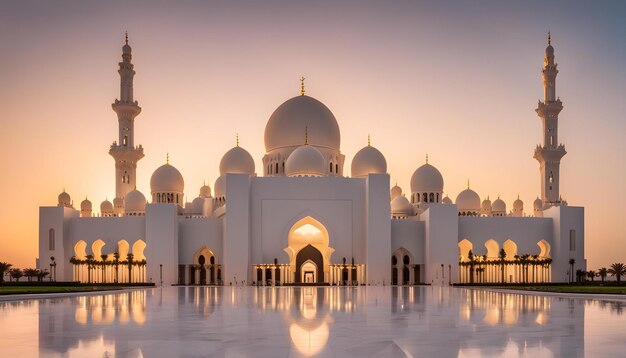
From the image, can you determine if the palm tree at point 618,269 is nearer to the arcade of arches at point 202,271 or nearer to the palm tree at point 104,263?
the arcade of arches at point 202,271

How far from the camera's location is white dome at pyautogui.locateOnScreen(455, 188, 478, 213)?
3641cm

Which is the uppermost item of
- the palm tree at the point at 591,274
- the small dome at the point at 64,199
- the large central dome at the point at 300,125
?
the large central dome at the point at 300,125

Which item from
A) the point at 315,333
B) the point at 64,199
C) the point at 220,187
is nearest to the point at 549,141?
the point at 220,187

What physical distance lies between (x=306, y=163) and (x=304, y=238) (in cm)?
345

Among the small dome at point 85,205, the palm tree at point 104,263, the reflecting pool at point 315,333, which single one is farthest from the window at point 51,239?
the reflecting pool at point 315,333

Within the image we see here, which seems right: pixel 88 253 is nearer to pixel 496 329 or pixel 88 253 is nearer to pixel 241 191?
pixel 241 191

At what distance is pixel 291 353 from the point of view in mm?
5887

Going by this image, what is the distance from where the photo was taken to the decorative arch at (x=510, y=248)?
104ft

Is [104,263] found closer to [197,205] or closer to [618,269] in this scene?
[197,205]

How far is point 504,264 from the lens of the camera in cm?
3152

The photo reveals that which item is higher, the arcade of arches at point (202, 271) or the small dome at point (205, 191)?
the small dome at point (205, 191)

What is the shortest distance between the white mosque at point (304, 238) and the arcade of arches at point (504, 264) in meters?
0.06

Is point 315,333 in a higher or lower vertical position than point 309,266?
higher

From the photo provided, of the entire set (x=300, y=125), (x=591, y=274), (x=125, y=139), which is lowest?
(x=591, y=274)
